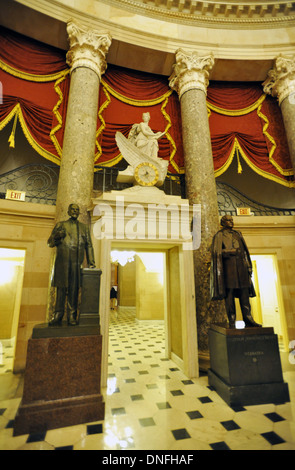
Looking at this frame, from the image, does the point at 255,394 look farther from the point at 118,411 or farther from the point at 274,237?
the point at 274,237

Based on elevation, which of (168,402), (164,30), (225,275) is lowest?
(168,402)

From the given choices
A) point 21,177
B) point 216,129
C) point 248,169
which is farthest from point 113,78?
point 248,169

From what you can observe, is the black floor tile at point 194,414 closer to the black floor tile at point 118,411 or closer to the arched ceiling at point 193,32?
the black floor tile at point 118,411

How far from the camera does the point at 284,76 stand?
636 centimetres

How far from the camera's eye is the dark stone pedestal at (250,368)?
9.71 ft

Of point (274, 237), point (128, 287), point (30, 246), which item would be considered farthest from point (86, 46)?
point (128, 287)

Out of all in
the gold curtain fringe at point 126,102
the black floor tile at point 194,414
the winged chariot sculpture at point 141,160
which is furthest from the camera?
the gold curtain fringe at point 126,102

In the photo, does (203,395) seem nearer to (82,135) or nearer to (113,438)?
(113,438)

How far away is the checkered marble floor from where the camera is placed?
2.18m

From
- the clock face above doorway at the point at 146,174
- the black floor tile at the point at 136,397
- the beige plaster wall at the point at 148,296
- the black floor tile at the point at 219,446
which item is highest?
the clock face above doorway at the point at 146,174

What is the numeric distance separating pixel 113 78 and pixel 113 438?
7.72 metres

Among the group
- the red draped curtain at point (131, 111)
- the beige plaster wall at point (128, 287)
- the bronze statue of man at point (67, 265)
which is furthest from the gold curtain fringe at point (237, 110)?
the beige plaster wall at point (128, 287)

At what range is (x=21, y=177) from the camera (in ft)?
16.6

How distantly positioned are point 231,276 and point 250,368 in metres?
1.21
